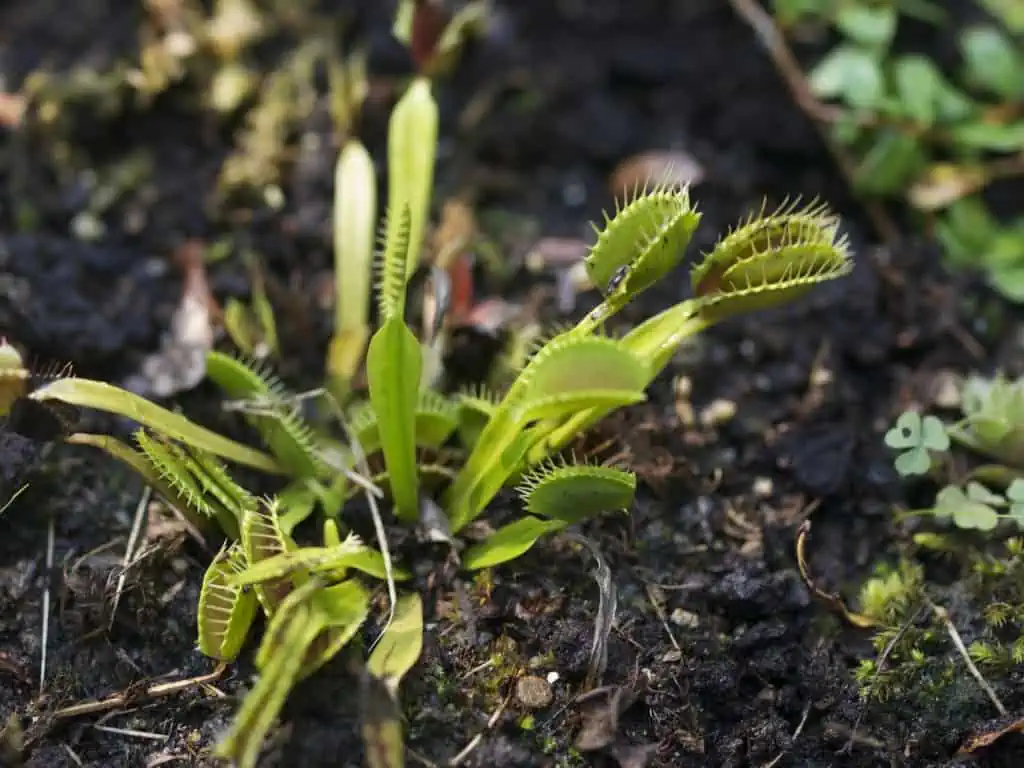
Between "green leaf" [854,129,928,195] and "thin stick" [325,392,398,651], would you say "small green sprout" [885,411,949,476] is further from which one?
"thin stick" [325,392,398,651]

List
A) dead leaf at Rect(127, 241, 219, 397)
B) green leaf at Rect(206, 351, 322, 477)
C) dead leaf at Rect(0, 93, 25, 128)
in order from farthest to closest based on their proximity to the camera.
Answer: dead leaf at Rect(0, 93, 25, 128) → dead leaf at Rect(127, 241, 219, 397) → green leaf at Rect(206, 351, 322, 477)

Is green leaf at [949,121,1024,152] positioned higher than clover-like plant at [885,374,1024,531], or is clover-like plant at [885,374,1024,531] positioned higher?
green leaf at [949,121,1024,152]

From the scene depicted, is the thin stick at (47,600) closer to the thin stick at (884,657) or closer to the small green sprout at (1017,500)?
the thin stick at (884,657)

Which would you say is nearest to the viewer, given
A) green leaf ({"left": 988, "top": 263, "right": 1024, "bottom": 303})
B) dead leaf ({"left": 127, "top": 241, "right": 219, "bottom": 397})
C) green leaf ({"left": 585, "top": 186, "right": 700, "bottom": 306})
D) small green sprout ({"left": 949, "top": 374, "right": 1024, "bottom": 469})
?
green leaf ({"left": 585, "top": 186, "right": 700, "bottom": 306})

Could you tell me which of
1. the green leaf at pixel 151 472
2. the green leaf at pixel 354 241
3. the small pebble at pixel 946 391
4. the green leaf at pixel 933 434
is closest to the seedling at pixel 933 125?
the small pebble at pixel 946 391

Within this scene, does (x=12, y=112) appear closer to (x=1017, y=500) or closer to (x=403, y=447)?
(x=403, y=447)

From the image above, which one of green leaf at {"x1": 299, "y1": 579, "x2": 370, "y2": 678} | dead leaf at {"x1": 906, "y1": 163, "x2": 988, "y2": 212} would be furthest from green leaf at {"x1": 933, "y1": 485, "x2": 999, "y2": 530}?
green leaf at {"x1": 299, "y1": 579, "x2": 370, "y2": 678}

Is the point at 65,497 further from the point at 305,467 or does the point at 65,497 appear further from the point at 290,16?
the point at 290,16
